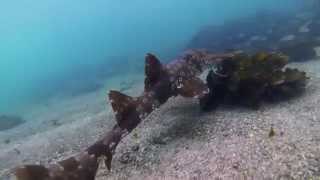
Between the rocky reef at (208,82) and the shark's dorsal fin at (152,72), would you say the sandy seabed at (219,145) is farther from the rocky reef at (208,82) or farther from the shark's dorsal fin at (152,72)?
the shark's dorsal fin at (152,72)

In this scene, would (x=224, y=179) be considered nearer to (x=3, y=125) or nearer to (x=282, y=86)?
(x=282, y=86)

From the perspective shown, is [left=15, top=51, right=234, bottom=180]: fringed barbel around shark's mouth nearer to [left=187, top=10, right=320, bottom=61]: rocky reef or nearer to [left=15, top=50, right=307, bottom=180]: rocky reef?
[left=15, top=50, right=307, bottom=180]: rocky reef

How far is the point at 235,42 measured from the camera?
875 inches

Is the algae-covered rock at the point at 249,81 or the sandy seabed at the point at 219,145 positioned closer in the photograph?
the sandy seabed at the point at 219,145

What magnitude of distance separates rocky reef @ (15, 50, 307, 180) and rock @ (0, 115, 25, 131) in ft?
45.6

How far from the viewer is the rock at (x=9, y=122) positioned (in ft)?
63.7

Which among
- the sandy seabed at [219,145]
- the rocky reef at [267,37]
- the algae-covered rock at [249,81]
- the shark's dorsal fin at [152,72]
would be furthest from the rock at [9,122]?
the algae-covered rock at [249,81]

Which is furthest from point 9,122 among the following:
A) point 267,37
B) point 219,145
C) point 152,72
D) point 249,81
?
point 219,145

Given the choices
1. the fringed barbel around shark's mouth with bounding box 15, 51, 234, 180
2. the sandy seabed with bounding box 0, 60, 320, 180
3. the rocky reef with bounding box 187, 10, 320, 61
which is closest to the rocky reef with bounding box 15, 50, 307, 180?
the fringed barbel around shark's mouth with bounding box 15, 51, 234, 180

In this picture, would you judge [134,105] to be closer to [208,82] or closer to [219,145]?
[219,145]

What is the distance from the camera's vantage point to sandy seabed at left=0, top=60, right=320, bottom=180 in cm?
496

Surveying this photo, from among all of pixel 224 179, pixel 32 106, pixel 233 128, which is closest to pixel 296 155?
pixel 224 179

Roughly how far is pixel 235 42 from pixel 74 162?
18.4m

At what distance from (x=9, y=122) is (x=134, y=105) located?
52.1 feet
